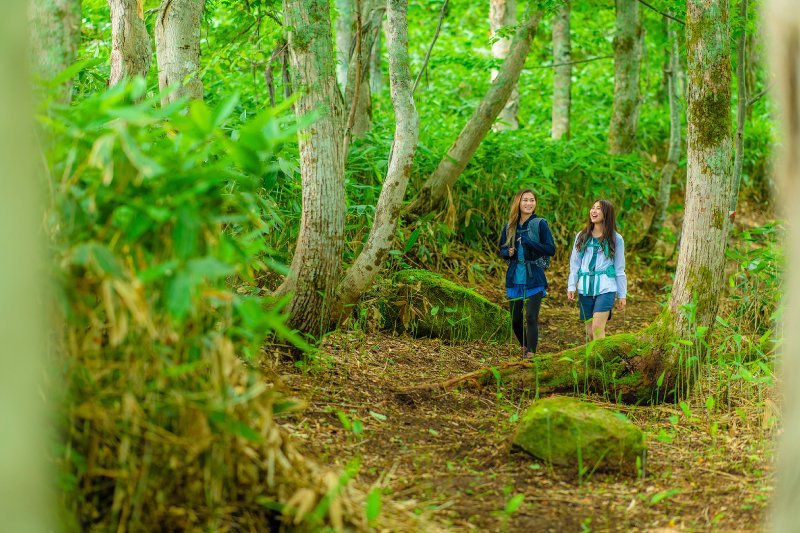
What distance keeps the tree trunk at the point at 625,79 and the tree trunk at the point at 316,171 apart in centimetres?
744

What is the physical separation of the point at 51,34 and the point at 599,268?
5.39m

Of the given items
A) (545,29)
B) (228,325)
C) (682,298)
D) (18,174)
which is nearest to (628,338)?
(682,298)

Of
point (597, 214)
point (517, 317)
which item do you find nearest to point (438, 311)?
point (517, 317)

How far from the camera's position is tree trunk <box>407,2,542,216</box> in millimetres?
9203

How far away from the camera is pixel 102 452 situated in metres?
2.70

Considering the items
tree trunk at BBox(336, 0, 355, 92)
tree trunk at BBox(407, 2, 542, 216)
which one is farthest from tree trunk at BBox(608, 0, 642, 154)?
tree trunk at BBox(336, 0, 355, 92)

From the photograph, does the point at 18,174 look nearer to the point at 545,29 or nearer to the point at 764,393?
the point at 764,393

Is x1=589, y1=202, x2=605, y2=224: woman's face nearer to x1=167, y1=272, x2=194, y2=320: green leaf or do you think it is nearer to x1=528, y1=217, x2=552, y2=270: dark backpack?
x1=528, y1=217, x2=552, y2=270: dark backpack

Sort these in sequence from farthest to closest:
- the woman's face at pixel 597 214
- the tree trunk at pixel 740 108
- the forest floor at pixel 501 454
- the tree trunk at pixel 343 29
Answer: the tree trunk at pixel 343 29 < the tree trunk at pixel 740 108 < the woman's face at pixel 597 214 < the forest floor at pixel 501 454

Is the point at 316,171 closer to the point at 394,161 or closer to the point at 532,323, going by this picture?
the point at 394,161

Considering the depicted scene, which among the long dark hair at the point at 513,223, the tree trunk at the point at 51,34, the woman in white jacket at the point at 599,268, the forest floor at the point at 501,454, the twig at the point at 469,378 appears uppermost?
the tree trunk at the point at 51,34

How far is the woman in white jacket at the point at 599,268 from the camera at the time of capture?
7156mm

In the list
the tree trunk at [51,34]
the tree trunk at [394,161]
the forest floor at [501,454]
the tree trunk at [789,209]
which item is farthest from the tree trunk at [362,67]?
the tree trunk at [789,209]

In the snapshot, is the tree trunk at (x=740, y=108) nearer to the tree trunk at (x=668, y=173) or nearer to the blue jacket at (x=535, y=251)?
the blue jacket at (x=535, y=251)
